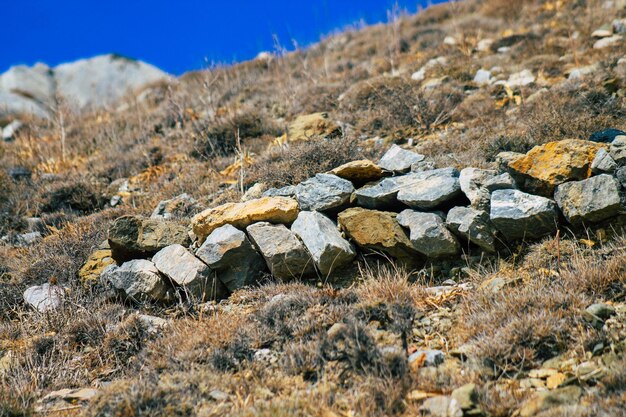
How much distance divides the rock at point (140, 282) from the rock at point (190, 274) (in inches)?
4.3

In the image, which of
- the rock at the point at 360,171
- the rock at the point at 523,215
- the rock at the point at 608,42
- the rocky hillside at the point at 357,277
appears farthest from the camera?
the rock at the point at 608,42

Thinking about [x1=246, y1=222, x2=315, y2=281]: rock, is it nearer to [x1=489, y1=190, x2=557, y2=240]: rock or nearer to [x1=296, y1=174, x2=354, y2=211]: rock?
[x1=296, y1=174, x2=354, y2=211]: rock

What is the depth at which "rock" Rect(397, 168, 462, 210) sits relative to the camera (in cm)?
439

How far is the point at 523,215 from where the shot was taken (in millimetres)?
3967

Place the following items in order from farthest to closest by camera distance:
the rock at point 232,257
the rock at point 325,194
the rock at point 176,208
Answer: the rock at point 176,208 < the rock at point 325,194 < the rock at point 232,257

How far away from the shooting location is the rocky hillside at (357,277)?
295cm

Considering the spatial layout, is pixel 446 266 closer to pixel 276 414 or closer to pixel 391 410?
pixel 391 410

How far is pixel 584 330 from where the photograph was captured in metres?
3.06

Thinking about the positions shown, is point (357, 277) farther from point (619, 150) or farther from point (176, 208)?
point (176, 208)

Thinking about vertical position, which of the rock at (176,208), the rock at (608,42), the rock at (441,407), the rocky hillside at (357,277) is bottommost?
the rock at (441,407)

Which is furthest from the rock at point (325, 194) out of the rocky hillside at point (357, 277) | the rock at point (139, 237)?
the rock at point (139, 237)

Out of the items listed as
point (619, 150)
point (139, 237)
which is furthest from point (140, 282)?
point (619, 150)

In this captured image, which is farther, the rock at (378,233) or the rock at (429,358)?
the rock at (378,233)

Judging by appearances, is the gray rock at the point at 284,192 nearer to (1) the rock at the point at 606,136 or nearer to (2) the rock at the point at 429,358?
(2) the rock at the point at 429,358
